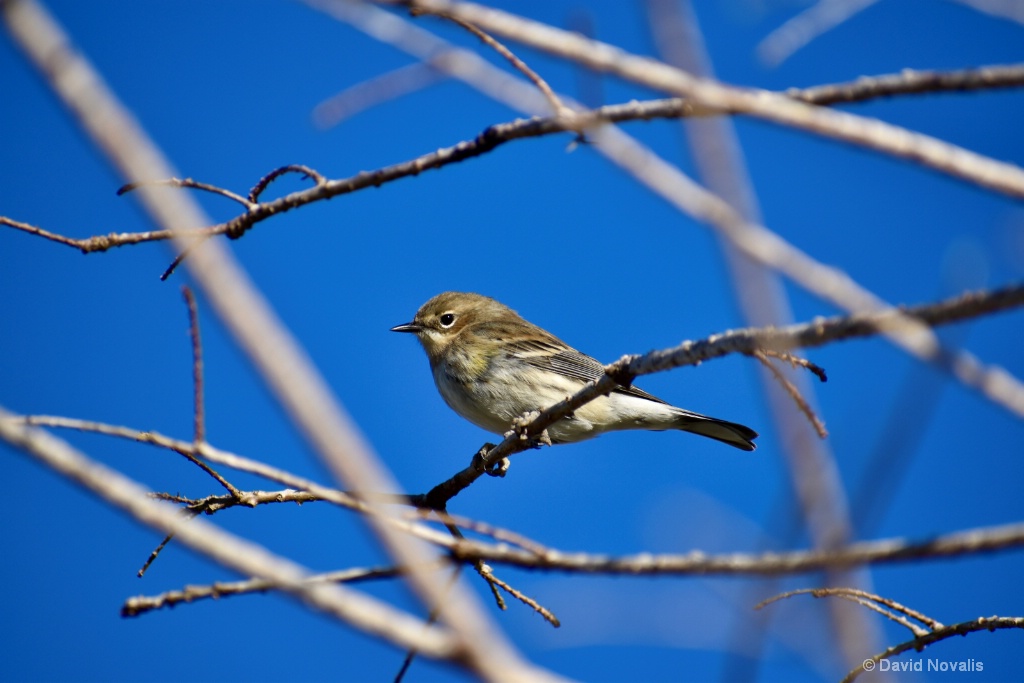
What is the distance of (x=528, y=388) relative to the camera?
886 centimetres

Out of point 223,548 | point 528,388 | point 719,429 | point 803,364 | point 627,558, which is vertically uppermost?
point 719,429

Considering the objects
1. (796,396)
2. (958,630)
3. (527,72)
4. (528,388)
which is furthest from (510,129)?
(528,388)

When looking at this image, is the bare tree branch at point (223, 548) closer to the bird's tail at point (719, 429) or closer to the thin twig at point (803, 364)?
the thin twig at point (803, 364)

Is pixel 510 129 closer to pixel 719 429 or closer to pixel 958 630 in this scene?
pixel 958 630

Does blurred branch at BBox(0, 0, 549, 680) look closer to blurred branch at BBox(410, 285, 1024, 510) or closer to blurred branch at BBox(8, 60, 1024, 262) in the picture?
blurred branch at BBox(8, 60, 1024, 262)

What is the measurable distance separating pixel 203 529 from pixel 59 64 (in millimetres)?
871

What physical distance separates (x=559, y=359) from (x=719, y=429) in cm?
188

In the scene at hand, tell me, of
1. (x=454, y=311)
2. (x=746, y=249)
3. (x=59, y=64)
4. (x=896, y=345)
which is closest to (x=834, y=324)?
(x=896, y=345)

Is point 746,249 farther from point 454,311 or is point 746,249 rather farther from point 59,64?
point 454,311

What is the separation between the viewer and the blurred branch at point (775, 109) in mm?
1830

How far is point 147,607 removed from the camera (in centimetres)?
229

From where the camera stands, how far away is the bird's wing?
30.7ft

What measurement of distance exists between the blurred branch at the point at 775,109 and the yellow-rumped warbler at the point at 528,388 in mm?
5813

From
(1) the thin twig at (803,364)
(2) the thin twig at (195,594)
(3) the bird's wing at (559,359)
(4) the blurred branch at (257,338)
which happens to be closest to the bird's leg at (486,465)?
(3) the bird's wing at (559,359)
